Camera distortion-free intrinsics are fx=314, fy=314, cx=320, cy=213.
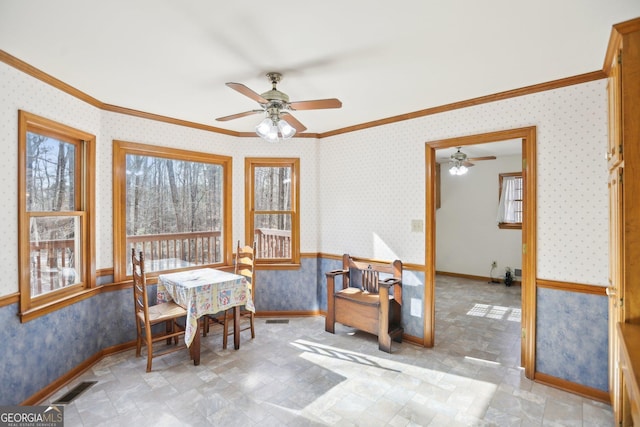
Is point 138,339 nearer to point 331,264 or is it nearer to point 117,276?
point 117,276

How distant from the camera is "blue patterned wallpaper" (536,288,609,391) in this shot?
251 centimetres

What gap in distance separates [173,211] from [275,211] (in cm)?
131

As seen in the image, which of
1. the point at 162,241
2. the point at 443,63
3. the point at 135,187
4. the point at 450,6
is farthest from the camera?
the point at 162,241

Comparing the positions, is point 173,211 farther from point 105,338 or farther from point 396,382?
point 396,382

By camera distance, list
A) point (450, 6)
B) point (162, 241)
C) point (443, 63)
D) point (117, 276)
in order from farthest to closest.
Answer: point (162, 241) < point (117, 276) < point (443, 63) < point (450, 6)

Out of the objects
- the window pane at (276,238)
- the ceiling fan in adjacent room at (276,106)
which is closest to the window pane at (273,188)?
the window pane at (276,238)

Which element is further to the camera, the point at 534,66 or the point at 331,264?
the point at 331,264

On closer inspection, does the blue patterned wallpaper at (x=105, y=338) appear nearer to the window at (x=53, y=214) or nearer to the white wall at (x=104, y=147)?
the window at (x=53, y=214)

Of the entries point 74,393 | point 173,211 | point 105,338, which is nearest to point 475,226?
point 173,211

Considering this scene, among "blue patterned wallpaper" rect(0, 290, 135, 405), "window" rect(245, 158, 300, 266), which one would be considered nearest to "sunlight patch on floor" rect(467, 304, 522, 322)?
"window" rect(245, 158, 300, 266)

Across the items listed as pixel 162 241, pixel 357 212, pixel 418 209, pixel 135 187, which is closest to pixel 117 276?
pixel 162 241

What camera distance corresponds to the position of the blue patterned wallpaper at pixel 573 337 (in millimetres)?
2510

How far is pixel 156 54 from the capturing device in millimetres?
2242

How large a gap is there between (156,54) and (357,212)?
9.09 ft
